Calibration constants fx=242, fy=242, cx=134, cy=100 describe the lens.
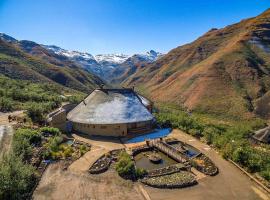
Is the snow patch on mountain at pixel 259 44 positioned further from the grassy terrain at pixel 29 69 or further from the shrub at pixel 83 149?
the shrub at pixel 83 149

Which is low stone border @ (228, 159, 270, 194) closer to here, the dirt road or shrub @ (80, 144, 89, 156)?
the dirt road

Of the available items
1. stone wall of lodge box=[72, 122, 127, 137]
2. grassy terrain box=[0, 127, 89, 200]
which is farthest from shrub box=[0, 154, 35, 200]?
stone wall of lodge box=[72, 122, 127, 137]

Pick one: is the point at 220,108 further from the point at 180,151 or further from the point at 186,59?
the point at 186,59

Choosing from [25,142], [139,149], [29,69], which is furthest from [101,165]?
[29,69]

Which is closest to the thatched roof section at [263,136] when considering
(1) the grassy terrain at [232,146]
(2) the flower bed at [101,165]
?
(1) the grassy terrain at [232,146]

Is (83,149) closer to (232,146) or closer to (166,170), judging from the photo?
(166,170)

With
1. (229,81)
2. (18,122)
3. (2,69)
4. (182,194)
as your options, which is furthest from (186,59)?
(182,194)
